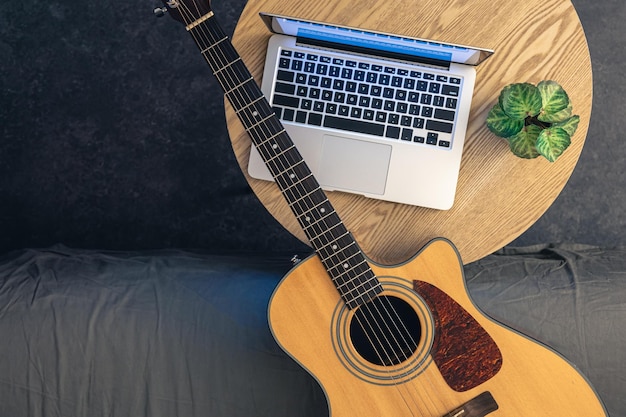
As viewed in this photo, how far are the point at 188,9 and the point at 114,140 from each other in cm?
74

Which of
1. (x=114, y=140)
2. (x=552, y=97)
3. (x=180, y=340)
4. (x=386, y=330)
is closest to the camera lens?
(x=552, y=97)

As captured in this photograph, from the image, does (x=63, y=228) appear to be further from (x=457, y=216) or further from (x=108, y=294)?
(x=457, y=216)

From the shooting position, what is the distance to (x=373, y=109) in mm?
1123

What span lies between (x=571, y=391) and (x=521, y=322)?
23cm

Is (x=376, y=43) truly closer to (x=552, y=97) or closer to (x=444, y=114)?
(x=444, y=114)

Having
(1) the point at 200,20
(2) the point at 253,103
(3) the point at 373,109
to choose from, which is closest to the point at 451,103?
(3) the point at 373,109

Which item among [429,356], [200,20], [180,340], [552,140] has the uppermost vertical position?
[200,20]

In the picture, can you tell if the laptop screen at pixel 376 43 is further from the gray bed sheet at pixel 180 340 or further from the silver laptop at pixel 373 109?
the gray bed sheet at pixel 180 340

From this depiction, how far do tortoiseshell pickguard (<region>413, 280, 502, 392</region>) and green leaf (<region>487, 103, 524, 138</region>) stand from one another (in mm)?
298

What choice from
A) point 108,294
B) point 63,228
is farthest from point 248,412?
point 63,228

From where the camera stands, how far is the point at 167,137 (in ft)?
5.47

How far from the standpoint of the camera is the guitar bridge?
107cm

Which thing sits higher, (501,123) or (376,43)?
(376,43)

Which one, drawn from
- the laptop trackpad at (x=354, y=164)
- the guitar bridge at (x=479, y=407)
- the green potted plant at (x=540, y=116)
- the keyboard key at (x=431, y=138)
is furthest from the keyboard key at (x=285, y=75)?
the guitar bridge at (x=479, y=407)
